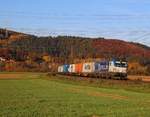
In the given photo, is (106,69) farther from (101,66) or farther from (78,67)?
(78,67)

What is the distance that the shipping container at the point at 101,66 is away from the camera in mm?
71838

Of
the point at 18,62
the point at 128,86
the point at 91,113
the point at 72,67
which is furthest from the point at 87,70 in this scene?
the point at 18,62

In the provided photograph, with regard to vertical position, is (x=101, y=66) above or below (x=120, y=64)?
below

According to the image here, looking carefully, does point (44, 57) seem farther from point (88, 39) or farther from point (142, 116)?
point (142, 116)

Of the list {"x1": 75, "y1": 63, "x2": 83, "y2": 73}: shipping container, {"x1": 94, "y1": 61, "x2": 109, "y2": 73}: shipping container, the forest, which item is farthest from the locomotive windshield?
the forest

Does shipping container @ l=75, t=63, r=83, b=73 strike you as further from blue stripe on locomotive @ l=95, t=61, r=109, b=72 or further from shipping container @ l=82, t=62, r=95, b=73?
blue stripe on locomotive @ l=95, t=61, r=109, b=72

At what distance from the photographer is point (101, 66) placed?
74.2 metres

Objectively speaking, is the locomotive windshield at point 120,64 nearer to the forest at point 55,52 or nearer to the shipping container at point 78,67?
the shipping container at point 78,67

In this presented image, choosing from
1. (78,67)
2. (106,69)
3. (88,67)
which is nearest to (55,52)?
(78,67)

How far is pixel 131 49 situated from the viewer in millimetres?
179125

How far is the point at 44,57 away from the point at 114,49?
2952 cm

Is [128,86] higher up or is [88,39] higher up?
[88,39]

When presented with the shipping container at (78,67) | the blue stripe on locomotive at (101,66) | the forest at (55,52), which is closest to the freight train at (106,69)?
the blue stripe on locomotive at (101,66)

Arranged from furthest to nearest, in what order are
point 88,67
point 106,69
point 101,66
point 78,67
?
point 78,67
point 88,67
point 101,66
point 106,69
